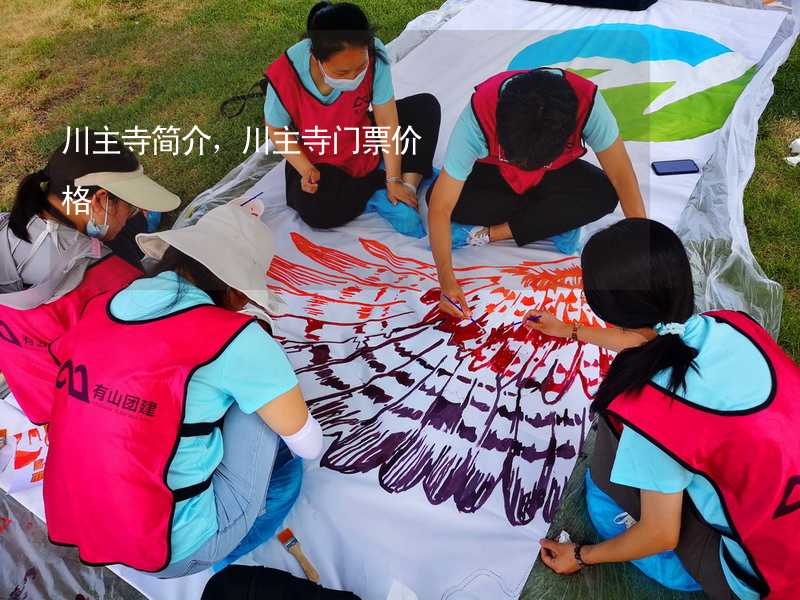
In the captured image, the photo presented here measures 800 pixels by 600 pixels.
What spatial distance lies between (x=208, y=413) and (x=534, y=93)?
1.16 meters

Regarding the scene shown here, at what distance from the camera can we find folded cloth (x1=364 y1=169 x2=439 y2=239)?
8.27 ft

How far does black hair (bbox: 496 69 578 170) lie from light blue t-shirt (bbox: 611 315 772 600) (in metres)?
0.69

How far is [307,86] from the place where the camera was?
2396 millimetres

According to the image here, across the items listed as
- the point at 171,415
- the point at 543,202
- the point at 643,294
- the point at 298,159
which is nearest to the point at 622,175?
the point at 543,202

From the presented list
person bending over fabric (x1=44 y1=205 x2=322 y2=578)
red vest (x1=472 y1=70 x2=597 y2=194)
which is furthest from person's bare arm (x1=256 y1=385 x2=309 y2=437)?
red vest (x1=472 y1=70 x2=597 y2=194)

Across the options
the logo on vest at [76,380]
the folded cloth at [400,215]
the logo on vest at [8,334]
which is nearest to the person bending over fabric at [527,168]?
the folded cloth at [400,215]

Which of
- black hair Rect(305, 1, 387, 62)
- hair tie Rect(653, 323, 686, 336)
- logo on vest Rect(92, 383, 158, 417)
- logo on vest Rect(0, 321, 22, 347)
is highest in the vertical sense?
black hair Rect(305, 1, 387, 62)

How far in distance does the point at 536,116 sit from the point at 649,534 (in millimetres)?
1059

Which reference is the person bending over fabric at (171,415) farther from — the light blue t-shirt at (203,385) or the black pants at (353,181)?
the black pants at (353,181)

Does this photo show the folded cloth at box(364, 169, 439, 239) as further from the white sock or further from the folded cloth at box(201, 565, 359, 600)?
the folded cloth at box(201, 565, 359, 600)

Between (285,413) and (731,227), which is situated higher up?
(285,413)

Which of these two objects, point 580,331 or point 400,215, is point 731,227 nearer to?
point 580,331

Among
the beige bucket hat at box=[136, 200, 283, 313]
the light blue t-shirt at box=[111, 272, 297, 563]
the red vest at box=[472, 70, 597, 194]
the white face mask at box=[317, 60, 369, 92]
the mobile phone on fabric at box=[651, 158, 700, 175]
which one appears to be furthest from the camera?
the mobile phone on fabric at box=[651, 158, 700, 175]

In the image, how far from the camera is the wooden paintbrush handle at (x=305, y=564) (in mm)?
1605
